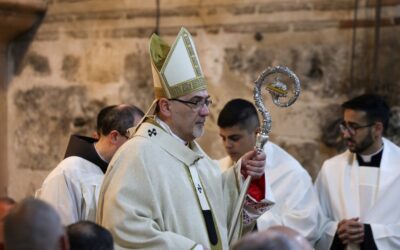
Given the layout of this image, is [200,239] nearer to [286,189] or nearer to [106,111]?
[106,111]

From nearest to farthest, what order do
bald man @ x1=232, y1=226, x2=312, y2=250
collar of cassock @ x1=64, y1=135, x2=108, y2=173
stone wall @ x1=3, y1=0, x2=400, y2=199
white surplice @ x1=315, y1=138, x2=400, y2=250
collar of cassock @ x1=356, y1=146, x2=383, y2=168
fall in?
bald man @ x1=232, y1=226, x2=312, y2=250 → collar of cassock @ x1=64, y1=135, x2=108, y2=173 → white surplice @ x1=315, y1=138, x2=400, y2=250 → collar of cassock @ x1=356, y1=146, x2=383, y2=168 → stone wall @ x1=3, y1=0, x2=400, y2=199

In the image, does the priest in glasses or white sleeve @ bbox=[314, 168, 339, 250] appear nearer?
the priest in glasses

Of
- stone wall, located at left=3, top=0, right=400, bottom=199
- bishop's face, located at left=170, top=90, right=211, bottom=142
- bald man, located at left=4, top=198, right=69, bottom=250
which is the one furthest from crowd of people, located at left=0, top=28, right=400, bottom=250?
stone wall, located at left=3, top=0, right=400, bottom=199

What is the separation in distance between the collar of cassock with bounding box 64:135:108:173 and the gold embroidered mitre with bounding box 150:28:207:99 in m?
0.75

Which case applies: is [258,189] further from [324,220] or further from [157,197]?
[324,220]

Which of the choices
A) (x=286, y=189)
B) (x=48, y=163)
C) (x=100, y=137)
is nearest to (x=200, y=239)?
(x=100, y=137)

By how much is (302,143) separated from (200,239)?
2637mm

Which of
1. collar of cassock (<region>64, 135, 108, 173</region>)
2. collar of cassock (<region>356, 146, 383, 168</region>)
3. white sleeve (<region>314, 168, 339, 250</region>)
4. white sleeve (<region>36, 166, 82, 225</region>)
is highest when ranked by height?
collar of cassock (<region>64, 135, 108, 173</region>)

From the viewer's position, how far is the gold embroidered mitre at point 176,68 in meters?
3.98

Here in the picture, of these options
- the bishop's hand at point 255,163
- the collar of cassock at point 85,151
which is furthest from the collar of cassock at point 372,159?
the collar of cassock at point 85,151

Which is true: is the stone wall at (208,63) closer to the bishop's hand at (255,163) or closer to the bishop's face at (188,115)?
the bishop's hand at (255,163)

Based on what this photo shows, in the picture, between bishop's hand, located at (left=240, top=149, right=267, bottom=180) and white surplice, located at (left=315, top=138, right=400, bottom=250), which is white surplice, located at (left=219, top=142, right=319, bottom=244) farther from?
bishop's hand, located at (left=240, top=149, right=267, bottom=180)

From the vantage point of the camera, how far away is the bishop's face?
12.9 ft

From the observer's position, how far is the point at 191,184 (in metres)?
3.96
